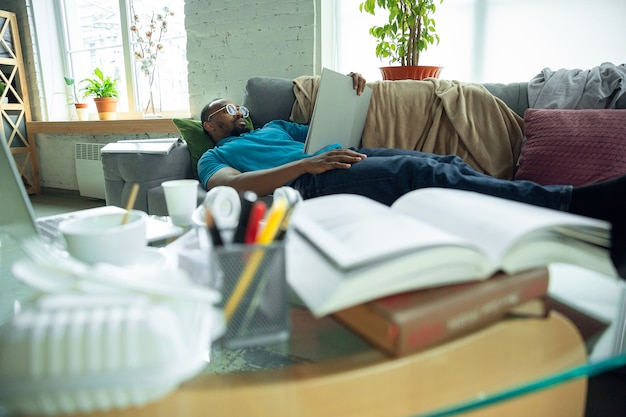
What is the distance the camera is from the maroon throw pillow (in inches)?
50.5

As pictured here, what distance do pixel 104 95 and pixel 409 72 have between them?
269cm

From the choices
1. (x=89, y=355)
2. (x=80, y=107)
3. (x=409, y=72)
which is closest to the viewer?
(x=89, y=355)

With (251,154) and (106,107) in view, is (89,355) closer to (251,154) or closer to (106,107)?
(251,154)

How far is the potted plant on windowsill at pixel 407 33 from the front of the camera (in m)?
2.02

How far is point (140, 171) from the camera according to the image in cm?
163

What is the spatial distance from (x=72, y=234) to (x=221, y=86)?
2.65 metres

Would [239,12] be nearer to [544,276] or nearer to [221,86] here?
[221,86]

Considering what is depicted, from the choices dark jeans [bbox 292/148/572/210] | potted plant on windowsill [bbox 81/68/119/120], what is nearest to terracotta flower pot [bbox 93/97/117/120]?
potted plant on windowsill [bbox 81/68/119/120]

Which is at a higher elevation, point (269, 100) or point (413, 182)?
point (269, 100)

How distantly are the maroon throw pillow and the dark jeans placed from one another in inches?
14.0

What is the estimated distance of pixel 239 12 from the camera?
2.77 m

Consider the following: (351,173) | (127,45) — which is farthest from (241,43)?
(351,173)

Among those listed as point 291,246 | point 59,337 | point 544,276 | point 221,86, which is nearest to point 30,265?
point 59,337

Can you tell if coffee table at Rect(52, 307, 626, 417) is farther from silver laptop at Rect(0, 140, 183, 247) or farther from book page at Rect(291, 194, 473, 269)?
silver laptop at Rect(0, 140, 183, 247)
